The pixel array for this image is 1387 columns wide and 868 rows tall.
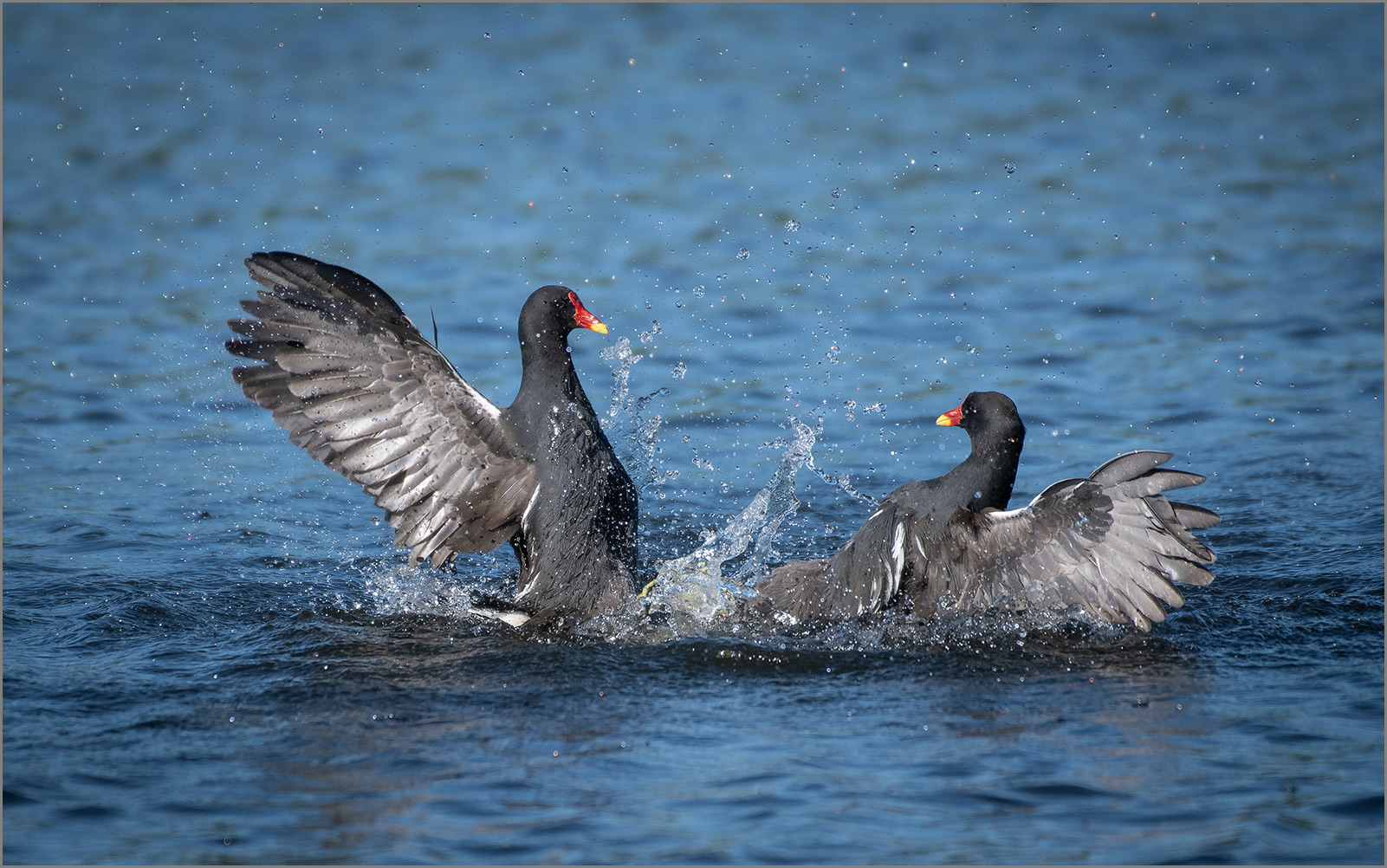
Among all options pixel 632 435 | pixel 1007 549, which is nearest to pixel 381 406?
pixel 632 435

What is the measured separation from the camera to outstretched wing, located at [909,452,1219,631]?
4.48 m

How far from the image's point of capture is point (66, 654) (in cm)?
450

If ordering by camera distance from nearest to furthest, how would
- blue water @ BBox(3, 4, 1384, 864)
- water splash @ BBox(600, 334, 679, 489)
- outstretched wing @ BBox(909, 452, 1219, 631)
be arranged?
blue water @ BBox(3, 4, 1384, 864), outstretched wing @ BBox(909, 452, 1219, 631), water splash @ BBox(600, 334, 679, 489)

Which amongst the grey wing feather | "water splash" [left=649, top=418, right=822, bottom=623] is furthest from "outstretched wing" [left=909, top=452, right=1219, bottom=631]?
"water splash" [left=649, top=418, right=822, bottom=623]

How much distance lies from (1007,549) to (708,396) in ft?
10.9

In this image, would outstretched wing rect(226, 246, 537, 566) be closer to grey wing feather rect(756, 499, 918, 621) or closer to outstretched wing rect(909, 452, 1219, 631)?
grey wing feather rect(756, 499, 918, 621)

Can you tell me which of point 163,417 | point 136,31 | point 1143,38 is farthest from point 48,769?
point 1143,38

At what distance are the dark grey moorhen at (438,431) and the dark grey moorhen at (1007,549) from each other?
75cm

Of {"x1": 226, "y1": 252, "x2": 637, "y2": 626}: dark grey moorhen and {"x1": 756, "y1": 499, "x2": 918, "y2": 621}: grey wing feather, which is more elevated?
{"x1": 226, "y1": 252, "x2": 637, "y2": 626}: dark grey moorhen

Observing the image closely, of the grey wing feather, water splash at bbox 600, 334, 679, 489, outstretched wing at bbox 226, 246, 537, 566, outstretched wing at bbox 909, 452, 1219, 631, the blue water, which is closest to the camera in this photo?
the blue water

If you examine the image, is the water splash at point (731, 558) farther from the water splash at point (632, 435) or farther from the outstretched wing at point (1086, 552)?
the outstretched wing at point (1086, 552)

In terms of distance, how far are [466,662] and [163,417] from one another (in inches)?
151

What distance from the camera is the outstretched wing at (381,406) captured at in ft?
15.1

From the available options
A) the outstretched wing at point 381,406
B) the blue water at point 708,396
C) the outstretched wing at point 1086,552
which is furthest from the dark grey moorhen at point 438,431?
the outstretched wing at point 1086,552
